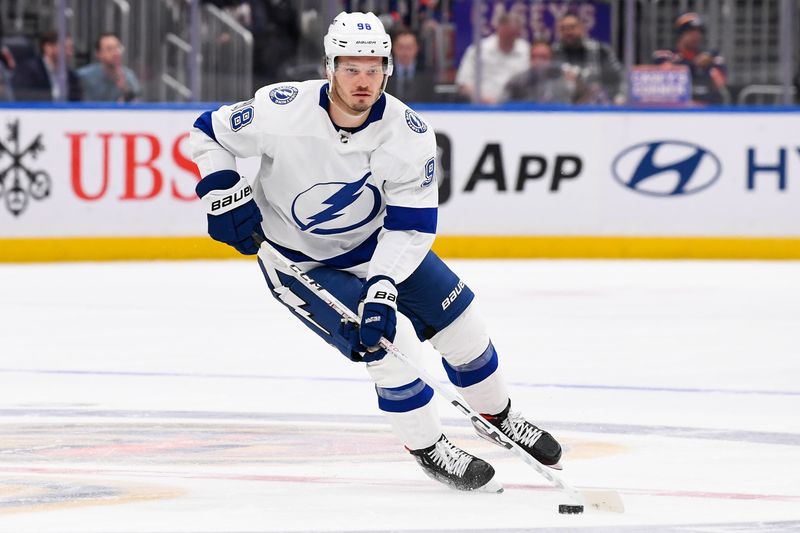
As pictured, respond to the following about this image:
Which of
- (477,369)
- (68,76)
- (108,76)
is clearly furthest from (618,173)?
(477,369)

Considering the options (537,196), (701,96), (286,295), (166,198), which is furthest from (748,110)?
(286,295)

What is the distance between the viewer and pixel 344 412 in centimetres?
550

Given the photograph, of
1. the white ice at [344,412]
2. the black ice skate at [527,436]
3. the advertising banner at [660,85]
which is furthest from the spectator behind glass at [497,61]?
the black ice skate at [527,436]

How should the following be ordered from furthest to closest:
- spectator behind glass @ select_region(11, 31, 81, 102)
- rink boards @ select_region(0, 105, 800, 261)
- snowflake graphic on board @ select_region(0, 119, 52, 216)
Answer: rink boards @ select_region(0, 105, 800, 261), spectator behind glass @ select_region(11, 31, 81, 102), snowflake graphic on board @ select_region(0, 119, 52, 216)

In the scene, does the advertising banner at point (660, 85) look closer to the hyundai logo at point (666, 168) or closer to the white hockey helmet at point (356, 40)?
the hyundai logo at point (666, 168)

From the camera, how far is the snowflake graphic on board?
1051 cm

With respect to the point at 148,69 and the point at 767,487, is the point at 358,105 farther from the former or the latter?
the point at 148,69

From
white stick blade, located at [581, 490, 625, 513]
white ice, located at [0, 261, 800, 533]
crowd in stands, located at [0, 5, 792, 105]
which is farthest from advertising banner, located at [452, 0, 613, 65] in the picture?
white stick blade, located at [581, 490, 625, 513]

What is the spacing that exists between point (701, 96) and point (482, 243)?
1.68 m

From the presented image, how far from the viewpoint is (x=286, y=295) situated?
4531 mm

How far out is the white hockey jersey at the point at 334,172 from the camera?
4.33 meters

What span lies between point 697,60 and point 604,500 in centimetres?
731

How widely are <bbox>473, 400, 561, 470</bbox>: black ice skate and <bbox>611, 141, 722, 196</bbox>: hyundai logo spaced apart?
6.53 meters

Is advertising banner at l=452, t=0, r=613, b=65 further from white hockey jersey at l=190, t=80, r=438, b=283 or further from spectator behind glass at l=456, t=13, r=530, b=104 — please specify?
white hockey jersey at l=190, t=80, r=438, b=283
